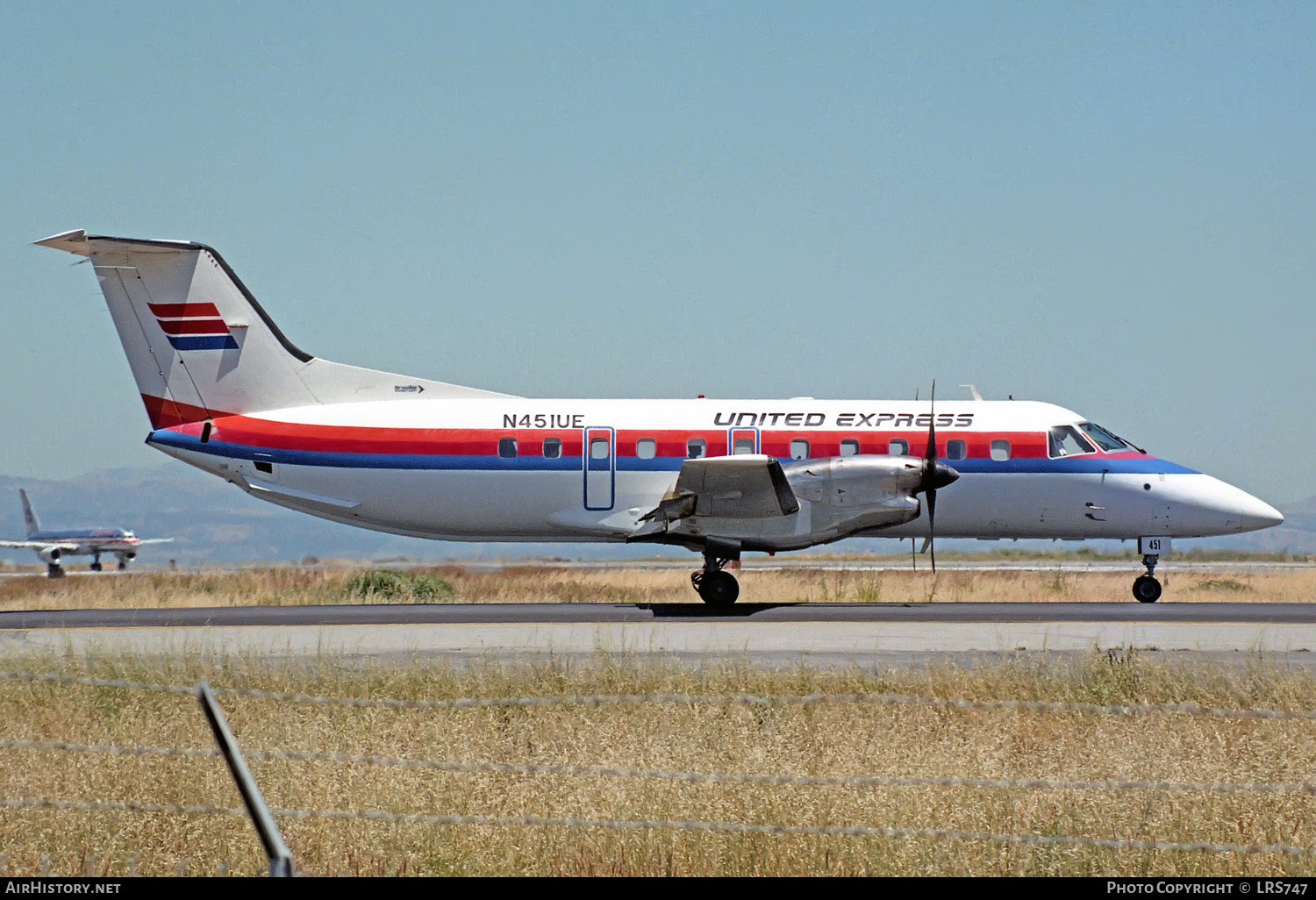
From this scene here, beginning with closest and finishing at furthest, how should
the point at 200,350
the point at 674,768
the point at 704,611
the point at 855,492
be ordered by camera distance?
the point at 674,768 → the point at 704,611 → the point at 855,492 → the point at 200,350

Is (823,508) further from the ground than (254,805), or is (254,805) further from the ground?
(254,805)

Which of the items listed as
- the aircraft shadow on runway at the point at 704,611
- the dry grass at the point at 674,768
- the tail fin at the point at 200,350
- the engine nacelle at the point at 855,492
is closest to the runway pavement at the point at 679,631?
the aircraft shadow on runway at the point at 704,611

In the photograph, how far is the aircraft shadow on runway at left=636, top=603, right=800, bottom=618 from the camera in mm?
21906

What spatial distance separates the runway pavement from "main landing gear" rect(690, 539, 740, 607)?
0.79ft

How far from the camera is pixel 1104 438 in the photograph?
2614 centimetres

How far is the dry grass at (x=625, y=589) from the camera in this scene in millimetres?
29672

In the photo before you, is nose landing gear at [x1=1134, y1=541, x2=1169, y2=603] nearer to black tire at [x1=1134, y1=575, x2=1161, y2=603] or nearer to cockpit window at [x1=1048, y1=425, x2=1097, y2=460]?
black tire at [x1=1134, y1=575, x2=1161, y2=603]

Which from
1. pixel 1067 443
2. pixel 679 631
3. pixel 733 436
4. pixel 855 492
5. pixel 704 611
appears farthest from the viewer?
pixel 1067 443

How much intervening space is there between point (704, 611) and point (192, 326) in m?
11.9

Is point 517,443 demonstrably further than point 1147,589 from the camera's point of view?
No

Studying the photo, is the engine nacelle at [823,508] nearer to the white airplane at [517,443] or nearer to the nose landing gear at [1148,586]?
the white airplane at [517,443]

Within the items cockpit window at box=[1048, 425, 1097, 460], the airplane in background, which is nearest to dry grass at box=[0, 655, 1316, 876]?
cockpit window at box=[1048, 425, 1097, 460]

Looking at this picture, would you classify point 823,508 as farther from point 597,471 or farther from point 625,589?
point 625,589

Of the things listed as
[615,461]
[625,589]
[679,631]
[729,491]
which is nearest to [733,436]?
[615,461]
